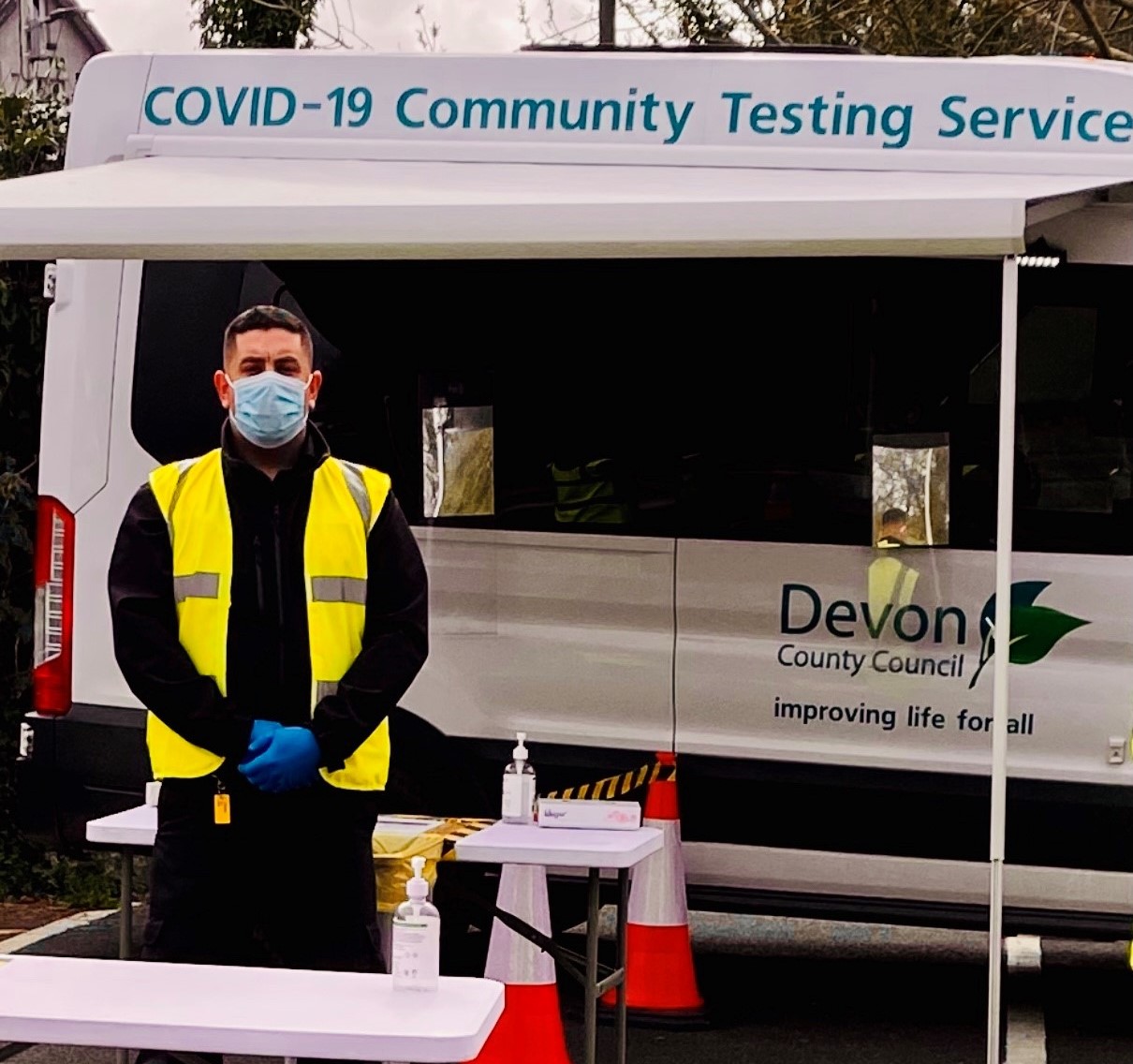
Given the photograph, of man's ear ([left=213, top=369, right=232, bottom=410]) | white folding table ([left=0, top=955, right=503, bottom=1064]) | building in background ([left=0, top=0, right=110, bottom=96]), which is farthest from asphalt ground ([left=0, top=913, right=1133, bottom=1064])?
building in background ([left=0, top=0, right=110, bottom=96])

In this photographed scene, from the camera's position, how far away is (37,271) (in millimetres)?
8555

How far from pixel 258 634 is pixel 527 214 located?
1170 mm

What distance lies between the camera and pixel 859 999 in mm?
7211

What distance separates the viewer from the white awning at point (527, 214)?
16.3 feet

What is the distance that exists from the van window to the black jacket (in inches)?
76.4

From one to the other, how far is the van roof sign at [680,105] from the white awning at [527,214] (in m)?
0.17

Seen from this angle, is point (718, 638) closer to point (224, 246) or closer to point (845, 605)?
point (845, 605)

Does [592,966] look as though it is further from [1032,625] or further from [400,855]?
[1032,625]

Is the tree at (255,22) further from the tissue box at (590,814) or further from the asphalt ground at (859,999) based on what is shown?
the tissue box at (590,814)

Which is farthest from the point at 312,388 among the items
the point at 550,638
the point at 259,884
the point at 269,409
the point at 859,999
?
the point at 859,999

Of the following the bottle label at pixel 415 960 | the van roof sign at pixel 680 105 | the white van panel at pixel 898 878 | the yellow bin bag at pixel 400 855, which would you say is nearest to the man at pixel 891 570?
the white van panel at pixel 898 878

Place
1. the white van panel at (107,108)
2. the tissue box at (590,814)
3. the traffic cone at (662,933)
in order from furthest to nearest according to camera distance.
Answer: the white van panel at (107,108)
the traffic cone at (662,933)
the tissue box at (590,814)

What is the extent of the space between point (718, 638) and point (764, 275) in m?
1.03

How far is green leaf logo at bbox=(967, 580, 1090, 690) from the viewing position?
248 inches
